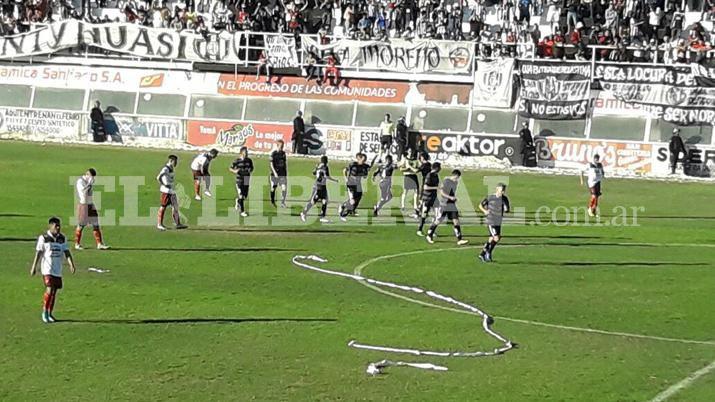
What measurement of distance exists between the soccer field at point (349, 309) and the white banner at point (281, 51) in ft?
57.4

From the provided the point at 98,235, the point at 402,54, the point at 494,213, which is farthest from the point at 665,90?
the point at 98,235

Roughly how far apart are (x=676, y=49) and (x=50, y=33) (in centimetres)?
2983

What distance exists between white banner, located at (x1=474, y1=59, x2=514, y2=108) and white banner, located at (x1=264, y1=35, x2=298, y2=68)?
8.60m

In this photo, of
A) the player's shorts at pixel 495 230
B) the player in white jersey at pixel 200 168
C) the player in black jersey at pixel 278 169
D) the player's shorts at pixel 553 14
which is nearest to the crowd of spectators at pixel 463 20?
the player's shorts at pixel 553 14

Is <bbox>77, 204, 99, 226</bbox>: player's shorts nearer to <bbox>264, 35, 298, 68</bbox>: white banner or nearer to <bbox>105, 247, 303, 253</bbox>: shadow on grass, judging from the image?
<bbox>105, 247, 303, 253</bbox>: shadow on grass

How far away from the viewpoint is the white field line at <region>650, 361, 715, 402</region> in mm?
16577

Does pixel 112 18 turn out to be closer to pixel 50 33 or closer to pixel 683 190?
pixel 50 33

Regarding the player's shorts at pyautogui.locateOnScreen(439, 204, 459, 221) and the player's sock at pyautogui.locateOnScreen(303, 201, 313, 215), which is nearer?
the player's shorts at pyautogui.locateOnScreen(439, 204, 459, 221)

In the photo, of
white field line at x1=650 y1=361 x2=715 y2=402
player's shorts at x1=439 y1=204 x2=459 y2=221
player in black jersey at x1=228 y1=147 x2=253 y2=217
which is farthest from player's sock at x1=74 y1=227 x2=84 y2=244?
white field line at x1=650 y1=361 x2=715 y2=402

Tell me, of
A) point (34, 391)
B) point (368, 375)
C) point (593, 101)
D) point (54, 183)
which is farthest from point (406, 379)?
point (593, 101)

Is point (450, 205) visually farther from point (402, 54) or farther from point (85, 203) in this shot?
point (402, 54)

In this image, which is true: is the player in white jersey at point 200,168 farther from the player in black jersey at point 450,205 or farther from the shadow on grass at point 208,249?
the player in black jersey at point 450,205

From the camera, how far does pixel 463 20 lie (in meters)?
56.3

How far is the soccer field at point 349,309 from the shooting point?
17.2m
